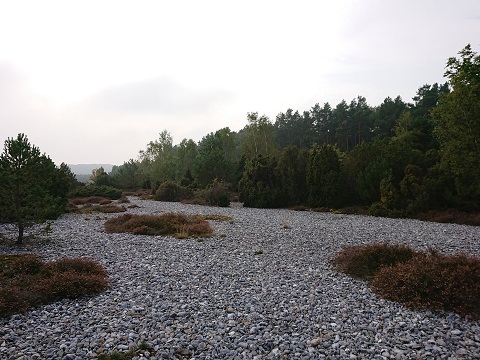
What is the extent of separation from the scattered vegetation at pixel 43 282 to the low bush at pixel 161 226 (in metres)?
6.76

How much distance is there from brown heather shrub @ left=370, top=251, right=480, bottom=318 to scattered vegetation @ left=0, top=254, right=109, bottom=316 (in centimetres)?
708

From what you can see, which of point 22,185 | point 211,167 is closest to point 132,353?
point 22,185

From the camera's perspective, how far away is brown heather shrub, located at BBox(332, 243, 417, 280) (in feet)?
31.1

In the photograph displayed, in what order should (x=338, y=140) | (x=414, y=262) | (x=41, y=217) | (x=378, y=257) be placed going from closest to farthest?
(x=414, y=262), (x=378, y=257), (x=41, y=217), (x=338, y=140)

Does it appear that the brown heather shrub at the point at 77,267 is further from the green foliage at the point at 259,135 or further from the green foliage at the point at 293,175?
the green foliage at the point at 259,135

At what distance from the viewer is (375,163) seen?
2611 cm

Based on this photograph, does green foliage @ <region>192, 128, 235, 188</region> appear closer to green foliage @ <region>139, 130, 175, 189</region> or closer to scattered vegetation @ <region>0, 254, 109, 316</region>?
green foliage @ <region>139, 130, 175, 189</region>

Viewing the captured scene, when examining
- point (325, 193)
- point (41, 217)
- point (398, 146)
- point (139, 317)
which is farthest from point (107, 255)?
point (398, 146)

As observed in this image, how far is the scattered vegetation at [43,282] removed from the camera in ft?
23.7

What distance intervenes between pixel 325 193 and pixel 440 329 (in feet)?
76.2

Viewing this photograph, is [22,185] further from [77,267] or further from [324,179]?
[324,179]

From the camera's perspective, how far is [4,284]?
26.8 ft

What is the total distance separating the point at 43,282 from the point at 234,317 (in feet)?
15.8

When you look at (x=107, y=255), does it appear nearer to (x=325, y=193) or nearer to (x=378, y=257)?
(x=378, y=257)
